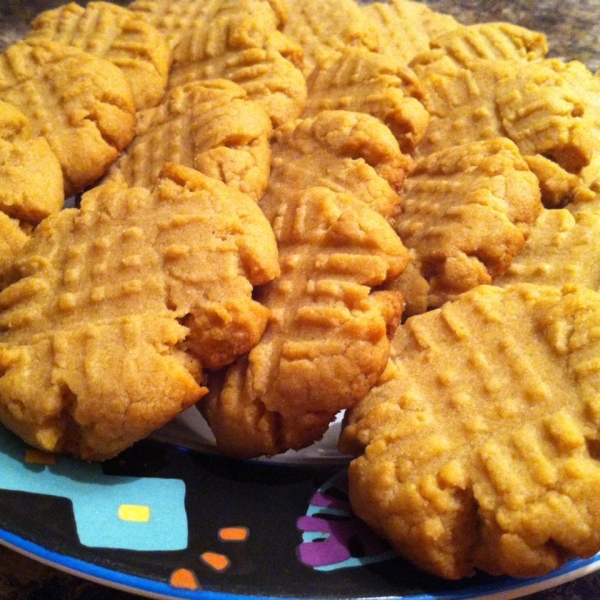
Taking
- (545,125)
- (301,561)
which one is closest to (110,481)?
(301,561)

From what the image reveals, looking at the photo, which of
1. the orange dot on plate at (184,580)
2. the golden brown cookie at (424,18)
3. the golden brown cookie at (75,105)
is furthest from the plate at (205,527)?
the golden brown cookie at (424,18)

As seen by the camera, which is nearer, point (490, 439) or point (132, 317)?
point (490, 439)

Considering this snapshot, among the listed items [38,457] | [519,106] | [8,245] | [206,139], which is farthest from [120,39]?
[38,457]

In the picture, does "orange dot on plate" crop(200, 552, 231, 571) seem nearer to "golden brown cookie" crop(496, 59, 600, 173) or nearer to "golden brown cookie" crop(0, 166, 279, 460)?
"golden brown cookie" crop(0, 166, 279, 460)

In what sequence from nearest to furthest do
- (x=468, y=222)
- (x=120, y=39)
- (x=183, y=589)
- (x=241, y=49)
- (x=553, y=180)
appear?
(x=183, y=589) < (x=468, y=222) < (x=553, y=180) < (x=241, y=49) < (x=120, y=39)

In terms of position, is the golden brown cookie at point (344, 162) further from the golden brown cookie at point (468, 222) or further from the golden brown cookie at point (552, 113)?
the golden brown cookie at point (552, 113)

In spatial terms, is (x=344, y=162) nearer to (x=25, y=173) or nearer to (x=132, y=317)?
(x=132, y=317)

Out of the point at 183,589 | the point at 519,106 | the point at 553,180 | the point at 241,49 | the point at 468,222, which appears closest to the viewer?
the point at 183,589

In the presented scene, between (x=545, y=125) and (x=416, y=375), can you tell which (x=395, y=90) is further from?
(x=416, y=375)

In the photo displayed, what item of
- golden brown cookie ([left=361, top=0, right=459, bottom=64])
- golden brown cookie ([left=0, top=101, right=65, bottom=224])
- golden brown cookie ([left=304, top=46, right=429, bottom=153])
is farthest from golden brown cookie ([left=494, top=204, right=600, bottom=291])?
golden brown cookie ([left=0, top=101, right=65, bottom=224])
